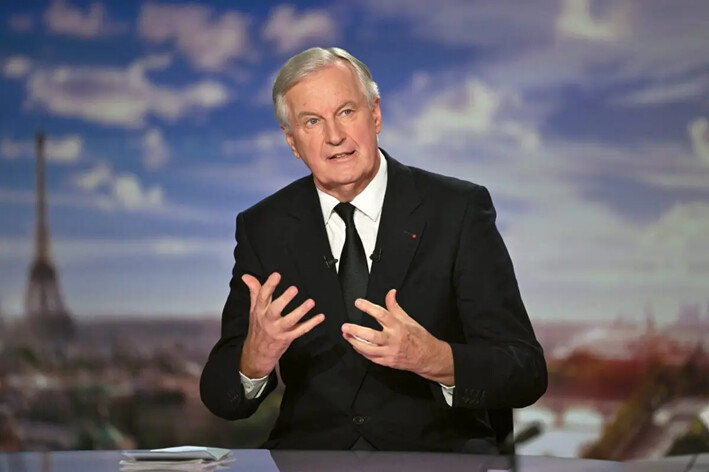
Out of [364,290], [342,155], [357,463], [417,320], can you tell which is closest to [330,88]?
[342,155]

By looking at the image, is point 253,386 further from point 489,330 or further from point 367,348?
point 489,330

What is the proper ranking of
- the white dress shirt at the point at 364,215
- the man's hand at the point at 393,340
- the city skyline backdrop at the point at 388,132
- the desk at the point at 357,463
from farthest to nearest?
the city skyline backdrop at the point at 388,132, the white dress shirt at the point at 364,215, the man's hand at the point at 393,340, the desk at the point at 357,463

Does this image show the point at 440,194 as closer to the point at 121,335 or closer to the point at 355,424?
the point at 355,424

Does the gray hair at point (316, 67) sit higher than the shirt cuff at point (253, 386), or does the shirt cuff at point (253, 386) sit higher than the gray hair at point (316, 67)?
the gray hair at point (316, 67)

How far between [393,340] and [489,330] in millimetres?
379

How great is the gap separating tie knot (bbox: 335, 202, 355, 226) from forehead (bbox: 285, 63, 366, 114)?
10.0 inches

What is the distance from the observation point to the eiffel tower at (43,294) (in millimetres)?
4500

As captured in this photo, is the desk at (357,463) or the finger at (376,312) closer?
the desk at (357,463)

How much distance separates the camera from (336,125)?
242 cm

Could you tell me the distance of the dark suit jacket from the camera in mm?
2328

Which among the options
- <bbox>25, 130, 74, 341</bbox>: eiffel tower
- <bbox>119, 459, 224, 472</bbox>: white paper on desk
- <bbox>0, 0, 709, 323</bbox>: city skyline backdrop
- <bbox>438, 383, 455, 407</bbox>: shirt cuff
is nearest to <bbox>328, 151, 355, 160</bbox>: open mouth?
<bbox>438, 383, 455, 407</bbox>: shirt cuff

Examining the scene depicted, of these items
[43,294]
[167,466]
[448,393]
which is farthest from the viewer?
[43,294]

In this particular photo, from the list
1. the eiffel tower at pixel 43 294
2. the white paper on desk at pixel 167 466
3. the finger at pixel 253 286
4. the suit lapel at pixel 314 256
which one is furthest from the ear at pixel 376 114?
the eiffel tower at pixel 43 294

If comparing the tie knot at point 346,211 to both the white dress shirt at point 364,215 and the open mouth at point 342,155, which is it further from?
the open mouth at point 342,155
